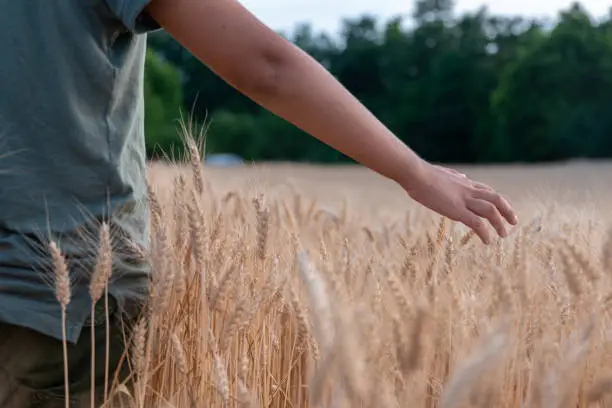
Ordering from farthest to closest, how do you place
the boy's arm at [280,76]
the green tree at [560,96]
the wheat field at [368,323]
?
1. the green tree at [560,96]
2. the boy's arm at [280,76]
3. the wheat field at [368,323]

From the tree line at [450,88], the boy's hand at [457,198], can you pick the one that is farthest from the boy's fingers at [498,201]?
the tree line at [450,88]

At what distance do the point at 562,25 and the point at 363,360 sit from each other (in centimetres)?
3475

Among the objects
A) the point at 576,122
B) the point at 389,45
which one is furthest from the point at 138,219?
the point at 389,45

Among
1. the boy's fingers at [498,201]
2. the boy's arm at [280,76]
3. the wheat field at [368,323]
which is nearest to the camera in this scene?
the wheat field at [368,323]

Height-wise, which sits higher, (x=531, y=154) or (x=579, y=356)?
(x=531, y=154)

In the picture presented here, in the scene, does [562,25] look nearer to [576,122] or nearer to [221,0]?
[576,122]

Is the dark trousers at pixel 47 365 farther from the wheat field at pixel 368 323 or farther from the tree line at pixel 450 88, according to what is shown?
the tree line at pixel 450 88

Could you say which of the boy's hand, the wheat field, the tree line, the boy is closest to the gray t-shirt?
the boy

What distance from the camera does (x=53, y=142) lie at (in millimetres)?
1216

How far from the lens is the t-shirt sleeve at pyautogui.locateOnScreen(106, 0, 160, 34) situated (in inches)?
43.8

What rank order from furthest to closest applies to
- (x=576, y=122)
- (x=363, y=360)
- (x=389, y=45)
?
1. (x=389, y=45)
2. (x=576, y=122)
3. (x=363, y=360)

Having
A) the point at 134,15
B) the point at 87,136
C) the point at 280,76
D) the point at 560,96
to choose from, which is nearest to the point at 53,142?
the point at 87,136

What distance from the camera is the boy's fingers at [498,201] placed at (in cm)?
122

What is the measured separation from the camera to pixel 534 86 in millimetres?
33094
